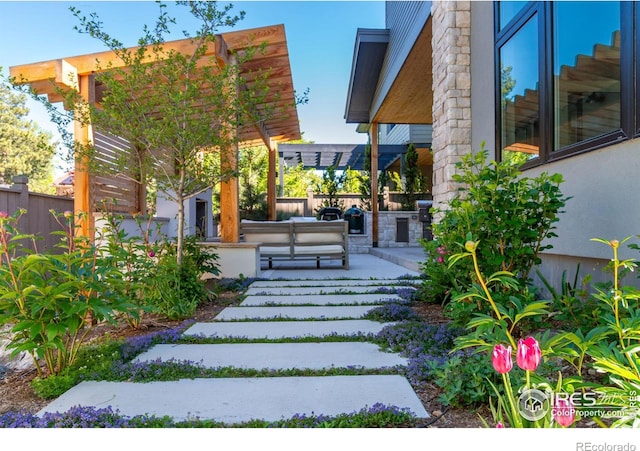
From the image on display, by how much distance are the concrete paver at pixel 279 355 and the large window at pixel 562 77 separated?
2.08 metres

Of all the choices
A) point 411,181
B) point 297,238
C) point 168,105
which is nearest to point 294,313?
point 168,105

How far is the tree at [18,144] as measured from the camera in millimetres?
20016

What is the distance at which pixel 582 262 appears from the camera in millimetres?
3100

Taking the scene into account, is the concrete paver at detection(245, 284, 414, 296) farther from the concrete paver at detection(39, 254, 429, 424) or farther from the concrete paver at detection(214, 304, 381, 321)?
the concrete paver at detection(39, 254, 429, 424)

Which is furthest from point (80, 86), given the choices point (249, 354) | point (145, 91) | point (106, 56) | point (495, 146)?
point (495, 146)

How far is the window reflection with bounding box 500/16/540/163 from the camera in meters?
3.61

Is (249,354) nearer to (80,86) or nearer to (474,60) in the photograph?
(474,60)

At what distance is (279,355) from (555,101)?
3000 mm

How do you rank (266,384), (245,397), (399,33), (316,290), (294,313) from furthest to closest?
(399,33) < (316,290) < (294,313) < (266,384) < (245,397)

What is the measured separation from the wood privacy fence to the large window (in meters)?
5.00

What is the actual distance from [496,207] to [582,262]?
3.63 feet

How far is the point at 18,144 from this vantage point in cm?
2089

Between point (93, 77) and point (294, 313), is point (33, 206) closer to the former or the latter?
point (93, 77)

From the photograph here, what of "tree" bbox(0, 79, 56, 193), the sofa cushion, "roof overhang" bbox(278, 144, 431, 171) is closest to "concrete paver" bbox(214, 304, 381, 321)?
the sofa cushion
